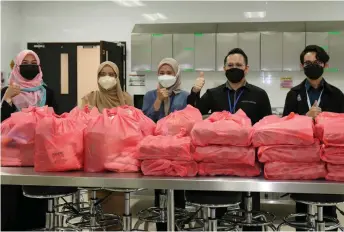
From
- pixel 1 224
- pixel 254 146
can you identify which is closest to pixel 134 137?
pixel 254 146

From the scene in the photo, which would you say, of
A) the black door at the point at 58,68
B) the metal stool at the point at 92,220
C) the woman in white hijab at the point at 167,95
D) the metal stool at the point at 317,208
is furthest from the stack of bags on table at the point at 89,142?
the black door at the point at 58,68

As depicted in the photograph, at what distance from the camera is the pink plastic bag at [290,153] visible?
1876 mm

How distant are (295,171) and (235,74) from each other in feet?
3.59

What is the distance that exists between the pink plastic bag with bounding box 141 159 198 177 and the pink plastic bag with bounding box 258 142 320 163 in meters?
0.33

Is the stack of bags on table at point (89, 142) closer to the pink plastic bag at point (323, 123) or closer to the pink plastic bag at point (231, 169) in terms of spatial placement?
the pink plastic bag at point (231, 169)

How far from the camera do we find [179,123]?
85.3 inches

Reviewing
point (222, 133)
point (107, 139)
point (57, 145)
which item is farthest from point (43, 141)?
point (222, 133)

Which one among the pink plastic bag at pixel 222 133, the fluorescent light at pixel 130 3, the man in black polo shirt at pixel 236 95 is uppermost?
the fluorescent light at pixel 130 3

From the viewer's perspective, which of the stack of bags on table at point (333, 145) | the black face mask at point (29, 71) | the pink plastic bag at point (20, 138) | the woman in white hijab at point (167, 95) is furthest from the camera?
the woman in white hijab at point (167, 95)

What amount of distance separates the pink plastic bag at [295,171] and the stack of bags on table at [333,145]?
42 millimetres

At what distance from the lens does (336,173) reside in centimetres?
A: 187

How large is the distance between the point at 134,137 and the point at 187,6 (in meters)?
4.42

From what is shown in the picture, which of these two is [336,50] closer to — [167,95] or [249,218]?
[167,95]

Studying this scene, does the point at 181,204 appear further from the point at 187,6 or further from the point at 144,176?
the point at 187,6
